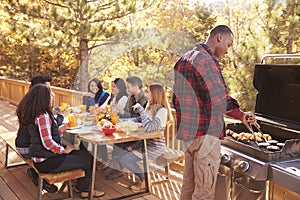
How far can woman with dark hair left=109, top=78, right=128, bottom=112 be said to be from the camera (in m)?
3.89

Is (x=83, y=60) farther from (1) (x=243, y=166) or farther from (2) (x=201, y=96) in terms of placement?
(1) (x=243, y=166)

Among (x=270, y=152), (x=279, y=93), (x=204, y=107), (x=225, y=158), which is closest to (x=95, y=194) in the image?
(x=225, y=158)

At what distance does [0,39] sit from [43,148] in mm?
10986

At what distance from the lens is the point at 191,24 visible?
1327cm

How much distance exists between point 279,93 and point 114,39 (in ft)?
21.4

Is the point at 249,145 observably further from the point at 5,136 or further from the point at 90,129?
the point at 5,136

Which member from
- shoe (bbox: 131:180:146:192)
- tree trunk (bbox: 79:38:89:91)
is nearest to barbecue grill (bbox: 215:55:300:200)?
shoe (bbox: 131:180:146:192)

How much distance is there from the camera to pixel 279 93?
2.42 metres

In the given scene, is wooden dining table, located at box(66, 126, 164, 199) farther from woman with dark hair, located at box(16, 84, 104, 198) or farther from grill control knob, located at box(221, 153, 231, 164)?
grill control knob, located at box(221, 153, 231, 164)

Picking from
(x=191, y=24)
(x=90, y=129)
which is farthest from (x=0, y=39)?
(x=90, y=129)

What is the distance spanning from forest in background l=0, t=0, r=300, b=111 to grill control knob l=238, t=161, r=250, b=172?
16.0 feet

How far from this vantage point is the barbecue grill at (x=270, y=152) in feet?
6.15

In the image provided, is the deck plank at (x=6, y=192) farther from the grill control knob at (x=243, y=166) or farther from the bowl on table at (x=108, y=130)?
the grill control knob at (x=243, y=166)

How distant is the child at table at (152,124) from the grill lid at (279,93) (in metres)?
0.97
